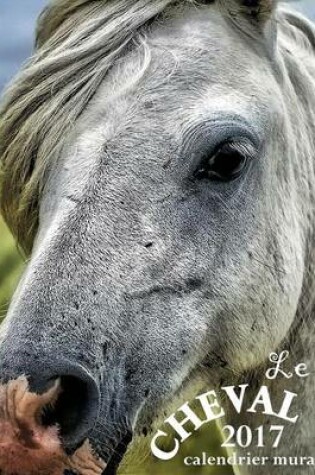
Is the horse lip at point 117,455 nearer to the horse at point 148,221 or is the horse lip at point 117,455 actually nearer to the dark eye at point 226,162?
the horse at point 148,221

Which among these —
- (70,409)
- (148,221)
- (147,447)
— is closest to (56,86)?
(148,221)

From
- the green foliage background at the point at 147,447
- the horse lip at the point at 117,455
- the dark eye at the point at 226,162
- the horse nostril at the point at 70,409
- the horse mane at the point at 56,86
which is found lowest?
the green foliage background at the point at 147,447

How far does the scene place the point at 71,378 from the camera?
1.32 m

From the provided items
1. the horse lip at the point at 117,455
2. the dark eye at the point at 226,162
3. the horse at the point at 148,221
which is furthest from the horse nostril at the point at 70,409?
the dark eye at the point at 226,162

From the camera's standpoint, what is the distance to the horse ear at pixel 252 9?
1.80 metres

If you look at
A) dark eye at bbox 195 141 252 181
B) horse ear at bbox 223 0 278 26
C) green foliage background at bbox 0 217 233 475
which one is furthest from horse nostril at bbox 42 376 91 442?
horse ear at bbox 223 0 278 26

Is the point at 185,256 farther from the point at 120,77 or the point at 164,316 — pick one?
the point at 120,77

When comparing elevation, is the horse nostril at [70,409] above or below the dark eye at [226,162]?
below

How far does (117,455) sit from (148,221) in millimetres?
474

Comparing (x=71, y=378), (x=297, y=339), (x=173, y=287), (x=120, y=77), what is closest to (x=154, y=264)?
(x=173, y=287)

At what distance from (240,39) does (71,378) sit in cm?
93

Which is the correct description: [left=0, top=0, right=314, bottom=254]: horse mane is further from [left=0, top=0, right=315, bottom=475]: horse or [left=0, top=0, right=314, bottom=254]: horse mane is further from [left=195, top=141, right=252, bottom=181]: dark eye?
[left=195, top=141, right=252, bottom=181]: dark eye

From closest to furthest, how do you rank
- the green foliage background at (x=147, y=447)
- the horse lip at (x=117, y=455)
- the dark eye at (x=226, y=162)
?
the horse lip at (x=117, y=455) → the dark eye at (x=226, y=162) → the green foliage background at (x=147, y=447)

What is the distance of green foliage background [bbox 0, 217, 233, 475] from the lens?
174 cm
